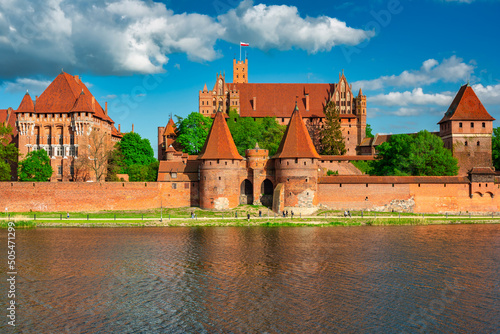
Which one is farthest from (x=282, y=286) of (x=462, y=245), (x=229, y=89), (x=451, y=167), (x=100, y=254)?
(x=229, y=89)

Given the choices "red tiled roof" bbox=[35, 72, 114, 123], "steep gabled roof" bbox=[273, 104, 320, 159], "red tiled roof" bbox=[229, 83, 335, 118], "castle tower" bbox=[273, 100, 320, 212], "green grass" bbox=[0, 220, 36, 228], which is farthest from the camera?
"red tiled roof" bbox=[229, 83, 335, 118]

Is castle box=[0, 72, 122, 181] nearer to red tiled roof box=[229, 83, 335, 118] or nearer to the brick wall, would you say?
the brick wall

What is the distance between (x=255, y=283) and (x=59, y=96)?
136ft

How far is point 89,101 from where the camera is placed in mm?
52750

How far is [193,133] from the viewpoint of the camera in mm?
55844

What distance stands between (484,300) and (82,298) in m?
14.7

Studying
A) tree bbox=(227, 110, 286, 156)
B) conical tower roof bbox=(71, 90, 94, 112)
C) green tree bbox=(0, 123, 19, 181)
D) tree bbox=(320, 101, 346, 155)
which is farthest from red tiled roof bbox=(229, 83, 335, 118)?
green tree bbox=(0, 123, 19, 181)

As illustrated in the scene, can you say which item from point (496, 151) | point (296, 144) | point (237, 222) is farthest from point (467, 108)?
point (237, 222)

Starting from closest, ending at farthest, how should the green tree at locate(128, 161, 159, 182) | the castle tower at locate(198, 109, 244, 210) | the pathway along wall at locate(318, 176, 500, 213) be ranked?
1. the castle tower at locate(198, 109, 244, 210)
2. the pathway along wall at locate(318, 176, 500, 213)
3. the green tree at locate(128, 161, 159, 182)

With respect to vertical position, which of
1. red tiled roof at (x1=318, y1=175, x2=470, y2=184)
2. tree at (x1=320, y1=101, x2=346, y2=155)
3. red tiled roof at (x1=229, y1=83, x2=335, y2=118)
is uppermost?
red tiled roof at (x1=229, y1=83, x2=335, y2=118)

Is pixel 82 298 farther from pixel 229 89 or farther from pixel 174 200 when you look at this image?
pixel 229 89

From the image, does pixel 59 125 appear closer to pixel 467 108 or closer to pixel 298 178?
pixel 298 178

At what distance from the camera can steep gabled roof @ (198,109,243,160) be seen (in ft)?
133

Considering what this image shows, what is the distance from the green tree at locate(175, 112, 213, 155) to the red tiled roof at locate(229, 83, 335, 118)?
992 centimetres
